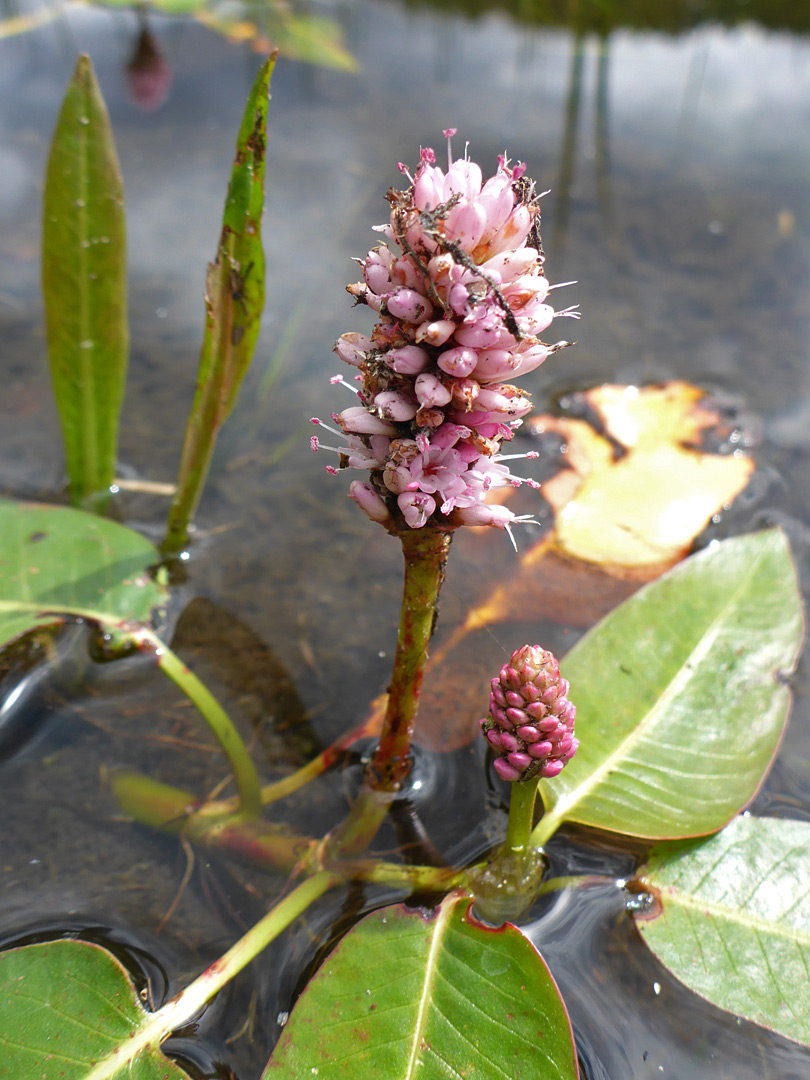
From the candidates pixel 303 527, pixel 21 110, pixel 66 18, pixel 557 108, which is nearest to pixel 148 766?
pixel 303 527

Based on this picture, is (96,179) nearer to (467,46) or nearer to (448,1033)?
(448,1033)

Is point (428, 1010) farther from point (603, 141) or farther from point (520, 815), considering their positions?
point (603, 141)

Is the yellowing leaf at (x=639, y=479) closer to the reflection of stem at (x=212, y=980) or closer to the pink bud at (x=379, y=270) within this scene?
the reflection of stem at (x=212, y=980)

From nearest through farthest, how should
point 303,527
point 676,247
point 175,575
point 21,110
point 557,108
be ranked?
point 175,575 < point 303,527 < point 676,247 < point 21,110 < point 557,108

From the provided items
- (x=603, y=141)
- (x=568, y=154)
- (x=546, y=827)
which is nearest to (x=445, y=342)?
(x=546, y=827)

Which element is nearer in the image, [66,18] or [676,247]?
[676,247]

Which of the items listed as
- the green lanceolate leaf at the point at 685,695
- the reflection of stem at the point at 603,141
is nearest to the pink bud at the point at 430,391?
the green lanceolate leaf at the point at 685,695

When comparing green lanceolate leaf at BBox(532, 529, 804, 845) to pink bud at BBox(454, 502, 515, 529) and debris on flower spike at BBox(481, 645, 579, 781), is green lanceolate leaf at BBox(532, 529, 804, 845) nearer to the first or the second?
debris on flower spike at BBox(481, 645, 579, 781)

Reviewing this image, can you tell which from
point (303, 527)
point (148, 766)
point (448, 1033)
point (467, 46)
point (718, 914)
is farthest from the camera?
point (467, 46)
